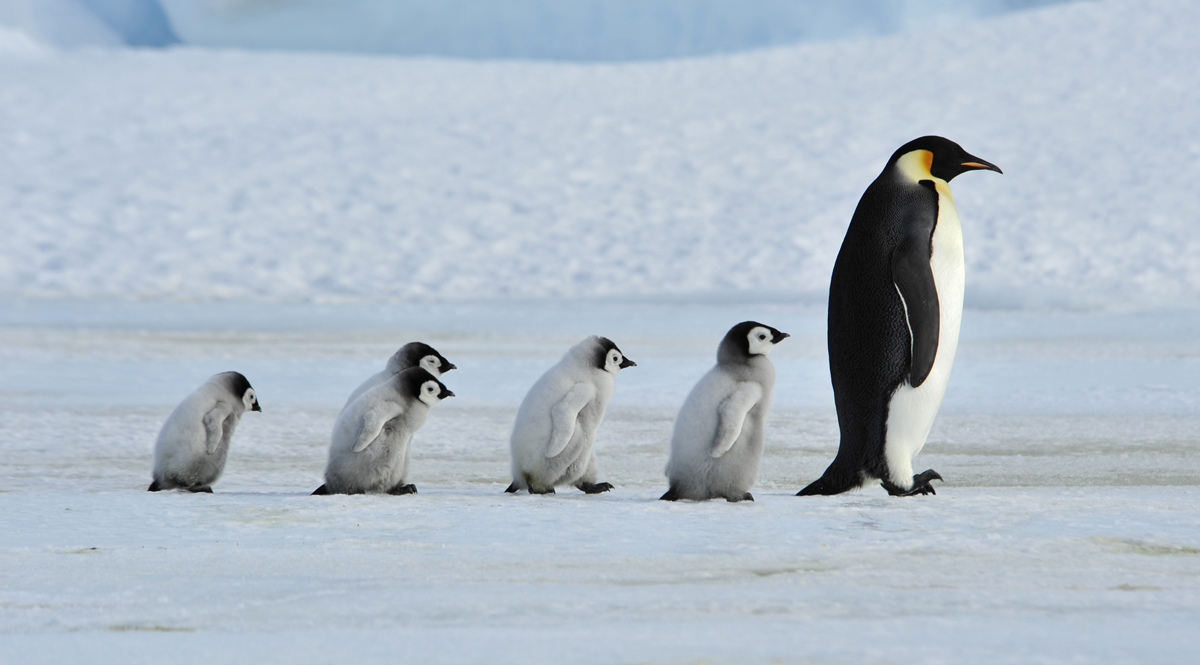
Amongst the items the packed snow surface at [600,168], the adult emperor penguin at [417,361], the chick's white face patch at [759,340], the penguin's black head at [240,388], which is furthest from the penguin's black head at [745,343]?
the packed snow surface at [600,168]

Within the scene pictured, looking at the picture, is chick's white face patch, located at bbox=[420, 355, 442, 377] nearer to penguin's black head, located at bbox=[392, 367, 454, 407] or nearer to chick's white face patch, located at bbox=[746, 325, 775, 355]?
penguin's black head, located at bbox=[392, 367, 454, 407]

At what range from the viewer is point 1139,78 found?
15961 mm

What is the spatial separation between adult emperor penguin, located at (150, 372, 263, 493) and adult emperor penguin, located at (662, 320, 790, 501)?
1220 millimetres

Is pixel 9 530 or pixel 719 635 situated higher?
pixel 719 635

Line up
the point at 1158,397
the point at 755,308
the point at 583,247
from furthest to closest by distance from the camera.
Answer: the point at 583,247 → the point at 755,308 → the point at 1158,397

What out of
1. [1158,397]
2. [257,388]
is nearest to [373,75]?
[257,388]

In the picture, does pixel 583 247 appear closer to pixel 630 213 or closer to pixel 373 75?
pixel 630 213

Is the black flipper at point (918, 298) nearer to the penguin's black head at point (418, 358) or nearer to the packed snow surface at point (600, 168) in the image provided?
the penguin's black head at point (418, 358)

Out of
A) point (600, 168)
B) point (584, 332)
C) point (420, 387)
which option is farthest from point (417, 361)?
point (600, 168)

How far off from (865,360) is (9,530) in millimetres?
2010

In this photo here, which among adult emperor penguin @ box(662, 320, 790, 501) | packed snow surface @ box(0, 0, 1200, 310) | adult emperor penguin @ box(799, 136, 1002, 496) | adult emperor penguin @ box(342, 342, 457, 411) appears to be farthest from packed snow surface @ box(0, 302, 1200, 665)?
packed snow surface @ box(0, 0, 1200, 310)

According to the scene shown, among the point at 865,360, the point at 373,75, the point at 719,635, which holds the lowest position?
the point at 719,635

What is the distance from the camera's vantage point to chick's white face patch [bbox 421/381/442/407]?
2.96 meters

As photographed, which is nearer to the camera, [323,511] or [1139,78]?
[323,511]
